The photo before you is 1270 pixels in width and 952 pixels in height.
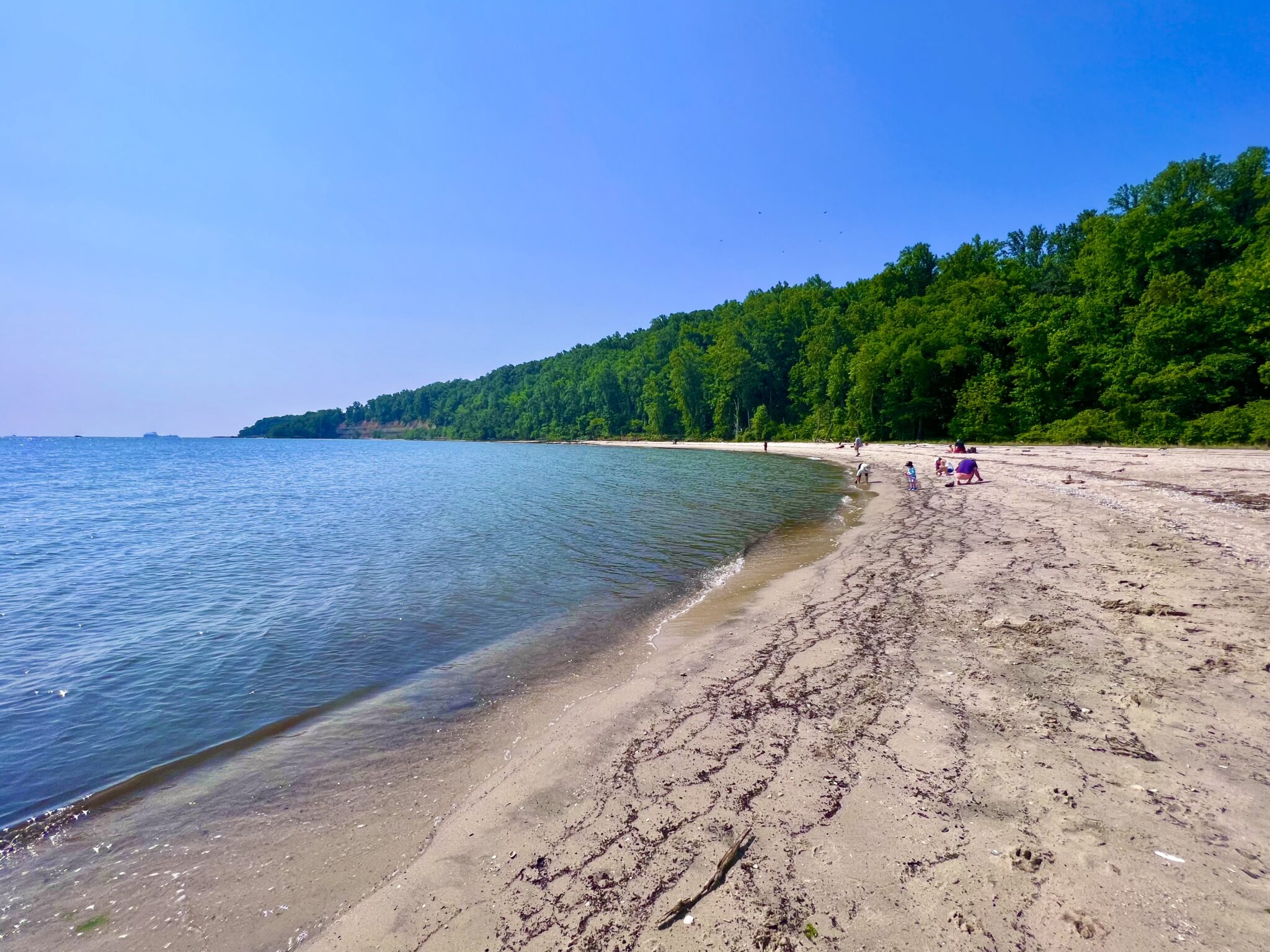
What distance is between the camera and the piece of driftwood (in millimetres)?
3422

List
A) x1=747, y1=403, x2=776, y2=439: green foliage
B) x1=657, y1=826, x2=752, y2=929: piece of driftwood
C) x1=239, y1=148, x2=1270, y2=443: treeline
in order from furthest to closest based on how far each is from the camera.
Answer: x1=747, y1=403, x2=776, y2=439: green foliage
x1=239, y1=148, x2=1270, y2=443: treeline
x1=657, y1=826, x2=752, y2=929: piece of driftwood

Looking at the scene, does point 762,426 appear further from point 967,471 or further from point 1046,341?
point 967,471

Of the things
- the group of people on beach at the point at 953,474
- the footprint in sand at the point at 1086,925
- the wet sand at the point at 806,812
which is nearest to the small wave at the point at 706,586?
the wet sand at the point at 806,812

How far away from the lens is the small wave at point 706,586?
10077mm

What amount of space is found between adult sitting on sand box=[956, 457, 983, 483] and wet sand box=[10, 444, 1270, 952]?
19659mm

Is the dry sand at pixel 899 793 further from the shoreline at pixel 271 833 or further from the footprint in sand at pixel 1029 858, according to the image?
the shoreline at pixel 271 833

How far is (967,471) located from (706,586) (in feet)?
68.9

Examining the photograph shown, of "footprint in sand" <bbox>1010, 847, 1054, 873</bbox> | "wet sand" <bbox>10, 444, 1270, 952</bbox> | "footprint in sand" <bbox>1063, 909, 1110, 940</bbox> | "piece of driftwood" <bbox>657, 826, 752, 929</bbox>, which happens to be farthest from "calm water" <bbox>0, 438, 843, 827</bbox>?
"footprint in sand" <bbox>1063, 909, 1110, 940</bbox>

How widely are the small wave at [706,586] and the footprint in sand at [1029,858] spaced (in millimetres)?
5880

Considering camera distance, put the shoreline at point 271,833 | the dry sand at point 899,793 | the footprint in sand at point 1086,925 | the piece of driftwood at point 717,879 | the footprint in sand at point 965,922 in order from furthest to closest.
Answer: the shoreline at point 271,833 → the piece of driftwood at point 717,879 → the dry sand at point 899,793 → the footprint in sand at point 965,922 → the footprint in sand at point 1086,925

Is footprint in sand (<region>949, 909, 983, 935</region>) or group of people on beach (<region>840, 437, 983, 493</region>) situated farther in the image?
group of people on beach (<region>840, 437, 983, 493</region>)

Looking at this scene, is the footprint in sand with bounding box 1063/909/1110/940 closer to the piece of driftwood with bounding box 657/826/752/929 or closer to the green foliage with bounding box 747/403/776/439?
the piece of driftwood with bounding box 657/826/752/929

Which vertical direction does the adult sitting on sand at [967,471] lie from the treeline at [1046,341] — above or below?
below

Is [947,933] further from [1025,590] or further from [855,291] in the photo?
[855,291]
